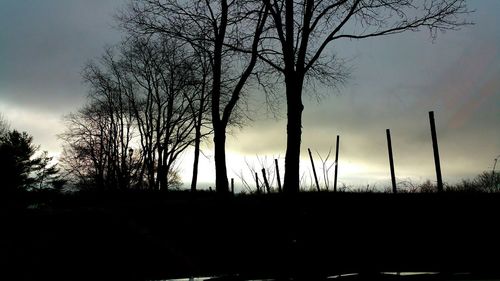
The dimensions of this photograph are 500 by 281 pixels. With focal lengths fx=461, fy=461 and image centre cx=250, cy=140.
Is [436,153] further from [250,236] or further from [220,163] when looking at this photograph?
[220,163]

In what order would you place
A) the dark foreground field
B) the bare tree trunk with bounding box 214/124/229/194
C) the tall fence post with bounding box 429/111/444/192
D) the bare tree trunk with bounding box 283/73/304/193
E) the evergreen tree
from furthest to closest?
the evergreen tree → the bare tree trunk with bounding box 214/124/229/194 → the tall fence post with bounding box 429/111/444/192 → the bare tree trunk with bounding box 283/73/304/193 → the dark foreground field

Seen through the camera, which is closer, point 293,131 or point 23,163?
point 293,131

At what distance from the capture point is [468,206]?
46.1 ft

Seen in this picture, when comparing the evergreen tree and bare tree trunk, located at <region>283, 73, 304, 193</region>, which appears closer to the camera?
bare tree trunk, located at <region>283, 73, 304, 193</region>

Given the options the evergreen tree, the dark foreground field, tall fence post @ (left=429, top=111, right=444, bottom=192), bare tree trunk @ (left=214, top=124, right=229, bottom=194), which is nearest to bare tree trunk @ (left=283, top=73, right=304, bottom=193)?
the dark foreground field

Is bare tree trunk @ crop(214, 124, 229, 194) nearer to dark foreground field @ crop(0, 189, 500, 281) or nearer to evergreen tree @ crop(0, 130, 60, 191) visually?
dark foreground field @ crop(0, 189, 500, 281)

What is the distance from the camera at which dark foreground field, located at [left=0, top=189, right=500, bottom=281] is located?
1100 cm

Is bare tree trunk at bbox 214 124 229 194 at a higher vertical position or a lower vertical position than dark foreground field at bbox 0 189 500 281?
higher

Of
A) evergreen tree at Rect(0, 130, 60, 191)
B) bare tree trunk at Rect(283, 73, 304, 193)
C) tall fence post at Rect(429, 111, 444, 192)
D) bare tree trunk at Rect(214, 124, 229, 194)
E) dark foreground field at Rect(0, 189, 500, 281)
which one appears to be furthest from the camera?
evergreen tree at Rect(0, 130, 60, 191)

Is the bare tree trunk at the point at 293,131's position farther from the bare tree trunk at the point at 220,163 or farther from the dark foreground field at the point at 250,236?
the bare tree trunk at the point at 220,163

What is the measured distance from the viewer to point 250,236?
1278 cm

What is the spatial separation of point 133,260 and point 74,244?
1963 mm

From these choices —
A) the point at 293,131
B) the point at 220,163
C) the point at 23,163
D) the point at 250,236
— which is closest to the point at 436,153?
the point at 293,131

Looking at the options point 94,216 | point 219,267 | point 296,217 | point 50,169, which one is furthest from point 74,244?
point 50,169
